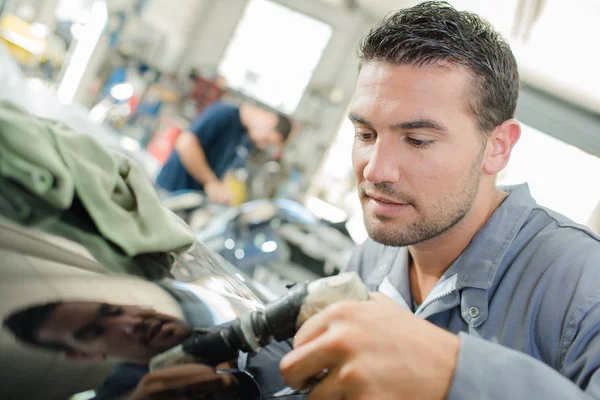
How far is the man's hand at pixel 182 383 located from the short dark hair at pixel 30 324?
9 cm

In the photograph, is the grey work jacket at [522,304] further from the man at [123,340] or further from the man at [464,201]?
the man at [123,340]

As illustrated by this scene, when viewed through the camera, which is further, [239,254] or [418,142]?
[239,254]

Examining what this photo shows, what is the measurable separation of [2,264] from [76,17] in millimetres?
3989

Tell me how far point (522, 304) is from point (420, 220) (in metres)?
0.25

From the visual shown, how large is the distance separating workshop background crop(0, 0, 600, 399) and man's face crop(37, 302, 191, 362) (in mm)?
2499

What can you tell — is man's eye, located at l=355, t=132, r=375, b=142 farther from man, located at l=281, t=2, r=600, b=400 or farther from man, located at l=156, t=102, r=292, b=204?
man, located at l=156, t=102, r=292, b=204

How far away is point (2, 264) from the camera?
53 centimetres

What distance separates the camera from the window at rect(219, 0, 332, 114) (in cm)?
567

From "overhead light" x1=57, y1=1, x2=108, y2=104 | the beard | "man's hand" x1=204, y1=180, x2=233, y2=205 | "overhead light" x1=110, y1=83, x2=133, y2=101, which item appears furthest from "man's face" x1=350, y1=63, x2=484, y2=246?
"overhead light" x1=110, y1=83, x2=133, y2=101

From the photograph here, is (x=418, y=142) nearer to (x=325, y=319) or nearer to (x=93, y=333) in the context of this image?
(x=325, y=319)

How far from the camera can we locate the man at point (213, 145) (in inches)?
120

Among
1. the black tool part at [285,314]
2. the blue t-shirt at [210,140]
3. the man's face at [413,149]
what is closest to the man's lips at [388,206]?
the man's face at [413,149]

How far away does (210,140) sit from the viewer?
10.3 ft

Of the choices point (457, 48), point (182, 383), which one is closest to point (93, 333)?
point (182, 383)
